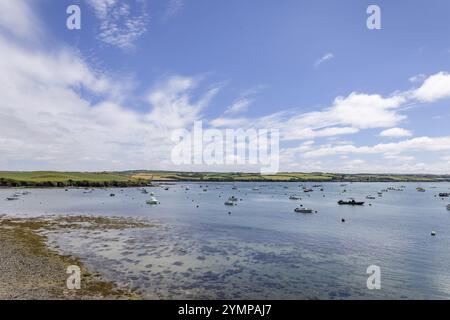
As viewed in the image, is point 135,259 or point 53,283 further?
point 135,259

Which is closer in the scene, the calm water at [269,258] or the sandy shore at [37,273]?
the sandy shore at [37,273]

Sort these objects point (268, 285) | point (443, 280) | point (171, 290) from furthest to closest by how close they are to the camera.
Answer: point (443, 280), point (268, 285), point (171, 290)

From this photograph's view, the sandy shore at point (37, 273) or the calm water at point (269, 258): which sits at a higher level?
the sandy shore at point (37, 273)

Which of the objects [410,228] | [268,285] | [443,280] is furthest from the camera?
[410,228]

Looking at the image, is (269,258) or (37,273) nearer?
Result: (37,273)

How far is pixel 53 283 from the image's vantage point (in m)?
26.8

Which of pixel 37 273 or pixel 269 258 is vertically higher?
pixel 37 273

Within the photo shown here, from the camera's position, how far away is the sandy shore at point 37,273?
24.6m

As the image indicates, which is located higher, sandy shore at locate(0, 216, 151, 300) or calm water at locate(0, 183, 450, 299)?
sandy shore at locate(0, 216, 151, 300)

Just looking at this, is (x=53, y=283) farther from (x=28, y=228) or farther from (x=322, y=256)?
(x=28, y=228)

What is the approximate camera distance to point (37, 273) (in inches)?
1157

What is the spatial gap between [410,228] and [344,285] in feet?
137

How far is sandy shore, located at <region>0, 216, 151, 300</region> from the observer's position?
80.8ft

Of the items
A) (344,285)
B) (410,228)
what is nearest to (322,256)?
(344,285)
